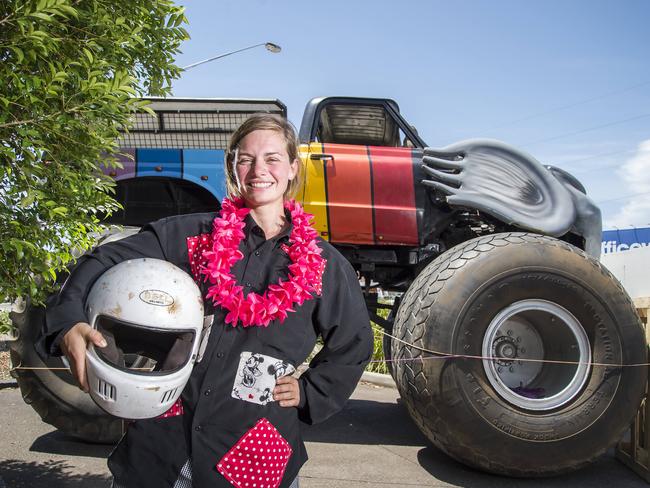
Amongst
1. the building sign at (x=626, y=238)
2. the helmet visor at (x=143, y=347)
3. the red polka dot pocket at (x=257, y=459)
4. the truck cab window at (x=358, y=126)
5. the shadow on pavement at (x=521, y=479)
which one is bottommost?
the building sign at (x=626, y=238)

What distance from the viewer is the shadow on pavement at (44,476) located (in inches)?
147

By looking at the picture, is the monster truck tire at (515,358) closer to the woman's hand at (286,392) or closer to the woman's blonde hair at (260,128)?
the woman's blonde hair at (260,128)

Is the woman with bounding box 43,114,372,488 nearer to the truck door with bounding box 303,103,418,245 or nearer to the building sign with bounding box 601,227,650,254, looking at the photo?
the truck door with bounding box 303,103,418,245

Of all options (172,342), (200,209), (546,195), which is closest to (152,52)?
(172,342)

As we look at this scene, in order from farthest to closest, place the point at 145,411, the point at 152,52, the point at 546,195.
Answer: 1. the point at 546,195
2. the point at 152,52
3. the point at 145,411

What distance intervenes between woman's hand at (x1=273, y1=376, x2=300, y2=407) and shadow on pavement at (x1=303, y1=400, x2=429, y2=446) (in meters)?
3.00

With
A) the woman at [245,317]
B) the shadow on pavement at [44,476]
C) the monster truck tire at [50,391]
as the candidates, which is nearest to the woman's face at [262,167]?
the woman at [245,317]

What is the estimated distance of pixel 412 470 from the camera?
413 cm

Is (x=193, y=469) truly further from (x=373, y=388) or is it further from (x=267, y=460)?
(x=373, y=388)

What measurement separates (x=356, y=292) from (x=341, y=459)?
8.19 feet

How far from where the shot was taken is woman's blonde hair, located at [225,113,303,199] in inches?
88.0

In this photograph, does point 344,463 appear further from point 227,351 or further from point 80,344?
point 80,344

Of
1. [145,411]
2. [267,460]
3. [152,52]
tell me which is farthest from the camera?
Result: [152,52]

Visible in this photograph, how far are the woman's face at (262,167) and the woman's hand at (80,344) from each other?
684 mm
